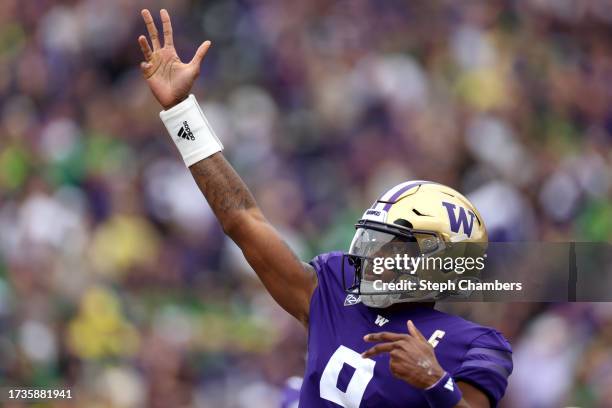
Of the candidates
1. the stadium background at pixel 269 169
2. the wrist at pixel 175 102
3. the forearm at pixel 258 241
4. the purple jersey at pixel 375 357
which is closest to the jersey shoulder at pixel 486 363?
the purple jersey at pixel 375 357

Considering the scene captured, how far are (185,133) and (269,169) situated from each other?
380cm

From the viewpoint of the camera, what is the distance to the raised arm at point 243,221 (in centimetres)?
366

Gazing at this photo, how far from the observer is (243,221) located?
3.68m

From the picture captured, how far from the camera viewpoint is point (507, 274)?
4.15 metres

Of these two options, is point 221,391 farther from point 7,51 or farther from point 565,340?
point 7,51

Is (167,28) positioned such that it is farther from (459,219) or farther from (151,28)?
(459,219)

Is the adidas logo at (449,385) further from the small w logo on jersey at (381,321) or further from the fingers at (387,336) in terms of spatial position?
the small w logo on jersey at (381,321)

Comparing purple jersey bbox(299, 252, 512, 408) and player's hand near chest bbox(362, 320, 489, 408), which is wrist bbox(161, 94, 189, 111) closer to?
purple jersey bbox(299, 252, 512, 408)

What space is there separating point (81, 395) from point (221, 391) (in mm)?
963

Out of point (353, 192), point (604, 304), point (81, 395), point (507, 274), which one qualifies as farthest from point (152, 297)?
point (507, 274)

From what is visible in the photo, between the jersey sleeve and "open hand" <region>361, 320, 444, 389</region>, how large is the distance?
16 centimetres

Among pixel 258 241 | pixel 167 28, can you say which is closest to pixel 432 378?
pixel 258 241

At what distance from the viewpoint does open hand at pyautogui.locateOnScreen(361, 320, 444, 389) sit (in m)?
3.04

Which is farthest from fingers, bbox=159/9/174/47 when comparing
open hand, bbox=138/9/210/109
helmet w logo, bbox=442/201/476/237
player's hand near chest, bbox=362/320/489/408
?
player's hand near chest, bbox=362/320/489/408
